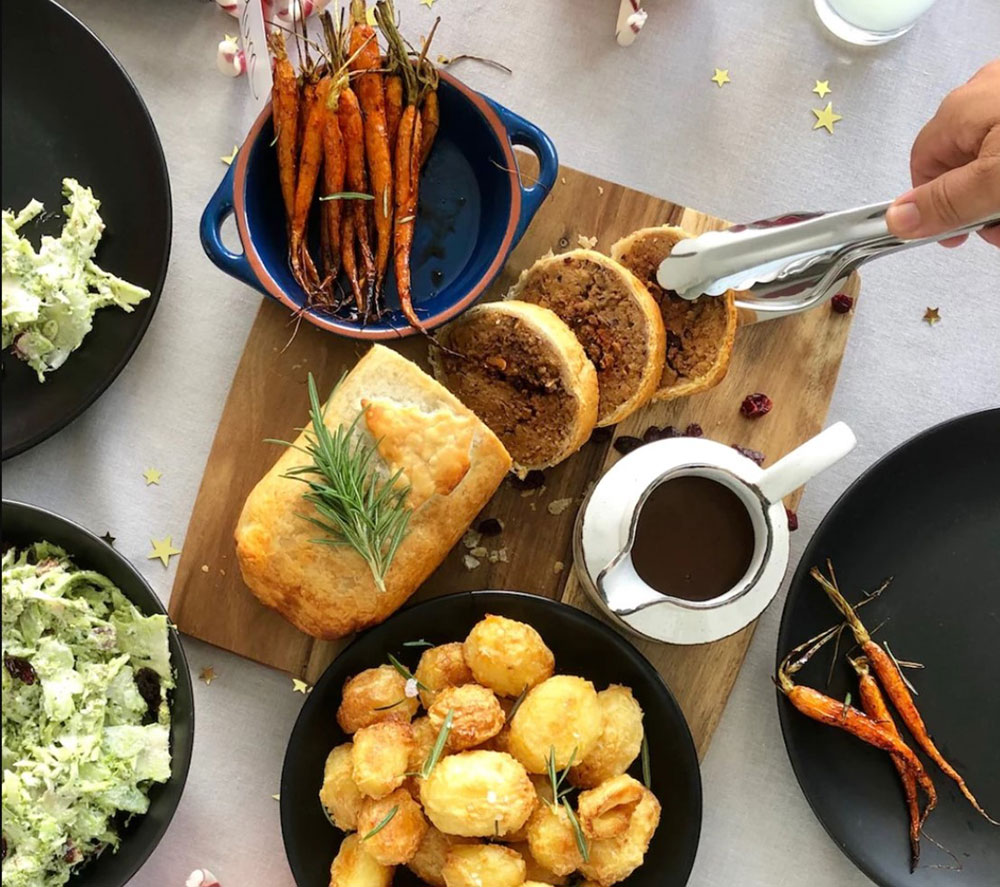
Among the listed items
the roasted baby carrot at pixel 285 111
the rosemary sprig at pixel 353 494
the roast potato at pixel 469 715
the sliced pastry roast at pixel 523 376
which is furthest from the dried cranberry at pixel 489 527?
the roasted baby carrot at pixel 285 111

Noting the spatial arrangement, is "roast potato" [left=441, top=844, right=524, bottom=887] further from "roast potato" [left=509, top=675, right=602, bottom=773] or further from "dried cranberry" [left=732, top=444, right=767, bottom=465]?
"dried cranberry" [left=732, top=444, right=767, bottom=465]

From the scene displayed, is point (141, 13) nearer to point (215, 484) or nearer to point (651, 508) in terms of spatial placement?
point (215, 484)

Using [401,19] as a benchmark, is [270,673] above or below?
below

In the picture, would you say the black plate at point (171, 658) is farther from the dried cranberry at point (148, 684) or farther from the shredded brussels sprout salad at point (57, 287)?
the shredded brussels sprout salad at point (57, 287)

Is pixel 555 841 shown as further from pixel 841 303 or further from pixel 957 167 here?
pixel 957 167

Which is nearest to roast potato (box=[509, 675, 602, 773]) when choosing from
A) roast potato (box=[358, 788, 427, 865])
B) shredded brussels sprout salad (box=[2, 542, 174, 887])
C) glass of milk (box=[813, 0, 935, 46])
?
roast potato (box=[358, 788, 427, 865])

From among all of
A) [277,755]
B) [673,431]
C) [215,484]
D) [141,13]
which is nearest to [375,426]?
[215,484]

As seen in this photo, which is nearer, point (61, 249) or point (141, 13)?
point (61, 249)
